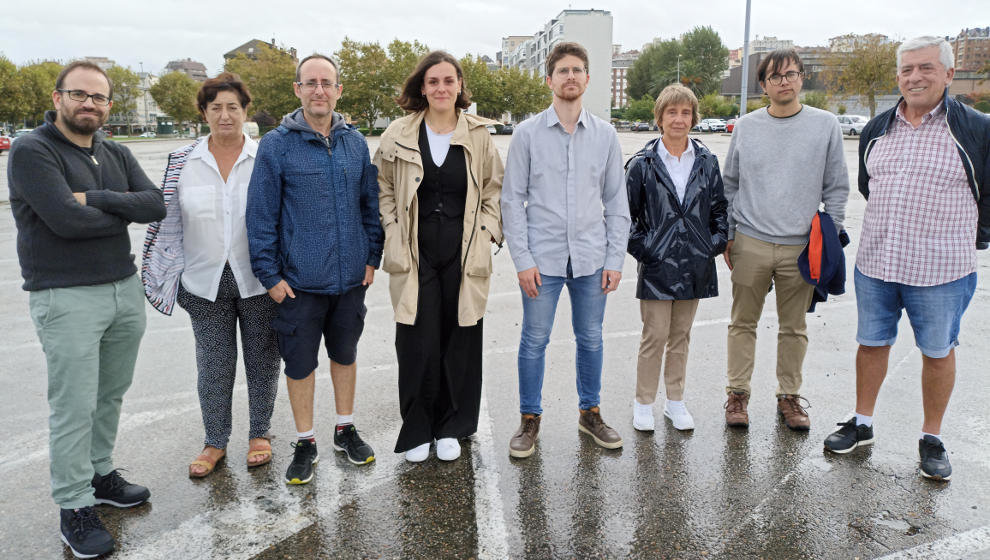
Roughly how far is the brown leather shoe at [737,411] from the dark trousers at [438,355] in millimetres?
1633

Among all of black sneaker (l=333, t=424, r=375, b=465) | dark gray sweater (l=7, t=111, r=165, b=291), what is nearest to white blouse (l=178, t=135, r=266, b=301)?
dark gray sweater (l=7, t=111, r=165, b=291)

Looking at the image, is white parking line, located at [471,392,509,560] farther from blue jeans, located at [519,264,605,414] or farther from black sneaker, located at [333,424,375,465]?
black sneaker, located at [333,424,375,465]

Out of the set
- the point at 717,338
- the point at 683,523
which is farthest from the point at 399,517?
the point at 717,338

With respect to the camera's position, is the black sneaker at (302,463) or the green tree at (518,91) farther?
the green tree at (518,91)

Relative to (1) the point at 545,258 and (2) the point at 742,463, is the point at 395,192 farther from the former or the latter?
(2) the point at 742,463

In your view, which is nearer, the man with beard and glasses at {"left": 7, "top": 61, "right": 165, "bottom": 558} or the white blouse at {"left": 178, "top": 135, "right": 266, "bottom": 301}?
the man with beard and glasses at {"left": 7, "top": 61, "right": 165, "bottom": 558}

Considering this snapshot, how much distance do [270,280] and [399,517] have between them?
1365mm

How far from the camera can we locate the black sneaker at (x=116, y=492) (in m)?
3.35

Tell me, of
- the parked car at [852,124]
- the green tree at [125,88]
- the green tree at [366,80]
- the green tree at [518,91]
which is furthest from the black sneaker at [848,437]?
the green tree at [125,88]

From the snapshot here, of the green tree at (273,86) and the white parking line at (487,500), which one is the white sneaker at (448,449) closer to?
the white parking line at (487,500)

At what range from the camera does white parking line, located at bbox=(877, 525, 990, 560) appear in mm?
2900

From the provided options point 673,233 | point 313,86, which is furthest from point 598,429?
point 313,86

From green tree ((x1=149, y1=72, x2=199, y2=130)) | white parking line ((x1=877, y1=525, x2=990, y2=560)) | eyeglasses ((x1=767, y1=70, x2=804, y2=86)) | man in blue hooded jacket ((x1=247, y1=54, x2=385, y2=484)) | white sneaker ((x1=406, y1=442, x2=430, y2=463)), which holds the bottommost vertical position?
white parking line ((x1=877, y1=525, x2=990, y2=560))

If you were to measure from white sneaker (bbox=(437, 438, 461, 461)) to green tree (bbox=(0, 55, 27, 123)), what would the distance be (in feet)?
223
